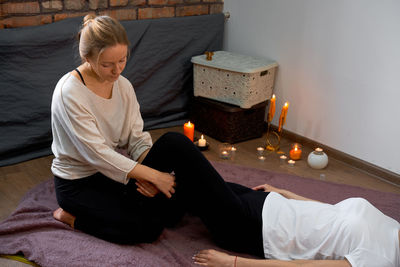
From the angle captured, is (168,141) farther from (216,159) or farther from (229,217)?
(216,159)

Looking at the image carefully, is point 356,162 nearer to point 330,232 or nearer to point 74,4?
point 330,232

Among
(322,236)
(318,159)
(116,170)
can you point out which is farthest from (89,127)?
(318,159)

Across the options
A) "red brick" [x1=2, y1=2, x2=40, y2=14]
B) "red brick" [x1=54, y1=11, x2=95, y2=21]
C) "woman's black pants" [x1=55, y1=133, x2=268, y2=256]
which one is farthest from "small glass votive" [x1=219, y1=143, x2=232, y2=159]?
"red brick" [x1=2, y1=2, x2=40, y2=14]

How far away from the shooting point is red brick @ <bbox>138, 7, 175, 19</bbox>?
277 cm

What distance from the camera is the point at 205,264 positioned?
1495mm

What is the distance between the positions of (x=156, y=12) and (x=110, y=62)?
Answer: 1422mm

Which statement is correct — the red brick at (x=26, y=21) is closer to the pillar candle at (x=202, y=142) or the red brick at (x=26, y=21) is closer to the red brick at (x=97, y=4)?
the red brick at (x=97, y=4)

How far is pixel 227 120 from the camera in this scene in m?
2.73

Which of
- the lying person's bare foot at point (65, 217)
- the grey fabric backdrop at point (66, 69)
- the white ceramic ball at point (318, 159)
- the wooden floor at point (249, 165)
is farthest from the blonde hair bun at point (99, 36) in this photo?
the white ceramic ball at point (318, 159)

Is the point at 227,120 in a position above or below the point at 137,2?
below

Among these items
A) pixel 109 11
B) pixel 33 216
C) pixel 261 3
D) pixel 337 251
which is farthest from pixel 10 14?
pixel 337 251

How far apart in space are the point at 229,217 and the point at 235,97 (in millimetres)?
1301

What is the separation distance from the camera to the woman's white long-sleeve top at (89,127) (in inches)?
60.6

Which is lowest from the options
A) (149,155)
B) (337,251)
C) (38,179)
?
(38,179)
